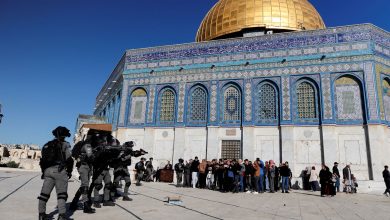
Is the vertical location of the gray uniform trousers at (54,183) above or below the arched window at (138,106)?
below

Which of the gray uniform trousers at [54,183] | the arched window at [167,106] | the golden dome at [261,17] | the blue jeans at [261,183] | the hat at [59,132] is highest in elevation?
the golden dome at [261,17]

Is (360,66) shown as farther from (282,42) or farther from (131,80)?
(131,80)

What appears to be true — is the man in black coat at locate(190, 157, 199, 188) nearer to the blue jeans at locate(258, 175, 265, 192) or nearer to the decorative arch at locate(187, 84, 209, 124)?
the blue jeans at locate(258, 175, 265, 192)

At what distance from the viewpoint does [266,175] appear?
11.9m

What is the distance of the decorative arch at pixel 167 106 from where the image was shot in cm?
1872

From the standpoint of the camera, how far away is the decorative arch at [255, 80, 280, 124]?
1673cm

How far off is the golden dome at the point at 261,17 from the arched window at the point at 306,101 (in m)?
6.30

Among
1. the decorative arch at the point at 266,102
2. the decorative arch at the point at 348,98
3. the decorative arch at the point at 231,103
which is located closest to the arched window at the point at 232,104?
the decorative arch at the point at 231,103

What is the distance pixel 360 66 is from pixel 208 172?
413 inches

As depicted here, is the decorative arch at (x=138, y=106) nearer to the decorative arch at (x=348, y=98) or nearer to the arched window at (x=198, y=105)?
the arched window at (x=198, y=105)

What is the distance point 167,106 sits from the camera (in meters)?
19.1

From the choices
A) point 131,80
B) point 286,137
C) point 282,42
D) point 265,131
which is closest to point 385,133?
point 286,137

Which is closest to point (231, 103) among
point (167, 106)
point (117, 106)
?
point (167, 106)

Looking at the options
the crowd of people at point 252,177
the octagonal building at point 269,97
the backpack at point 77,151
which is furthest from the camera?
the octagonal building at point 269,97
